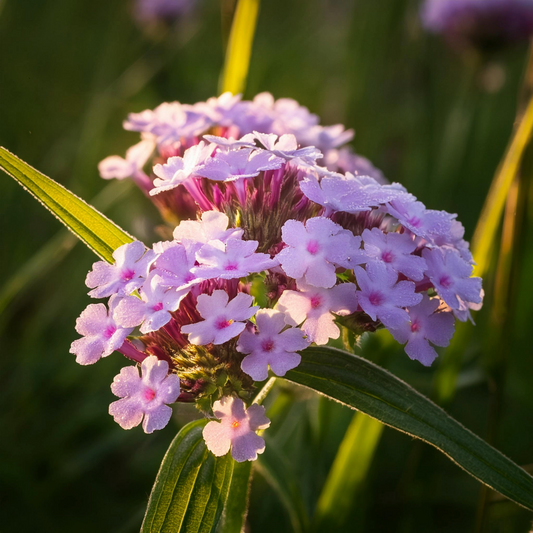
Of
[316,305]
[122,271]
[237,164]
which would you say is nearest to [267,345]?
[316,305]

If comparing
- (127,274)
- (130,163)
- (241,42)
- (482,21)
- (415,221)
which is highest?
(482,21)

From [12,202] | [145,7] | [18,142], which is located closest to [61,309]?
[12,202]

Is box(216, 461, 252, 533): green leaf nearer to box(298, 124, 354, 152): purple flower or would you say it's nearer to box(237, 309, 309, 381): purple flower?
box(237, 309, 309, 381): purple flower

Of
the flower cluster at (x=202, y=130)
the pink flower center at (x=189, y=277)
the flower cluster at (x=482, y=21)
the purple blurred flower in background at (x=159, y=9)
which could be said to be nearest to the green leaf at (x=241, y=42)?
the flower cluster at (x=202, y=130)

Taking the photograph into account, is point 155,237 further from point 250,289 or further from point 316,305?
point 316,305

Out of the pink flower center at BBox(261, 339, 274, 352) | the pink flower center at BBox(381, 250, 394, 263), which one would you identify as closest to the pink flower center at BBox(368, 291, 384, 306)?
the pink flower center at BBox(381, 250, 394, 263)

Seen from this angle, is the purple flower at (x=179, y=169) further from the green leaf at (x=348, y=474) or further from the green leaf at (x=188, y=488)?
the green leaf at (x=348, y=474)

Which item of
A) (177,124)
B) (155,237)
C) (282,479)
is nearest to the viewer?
(282,479)
